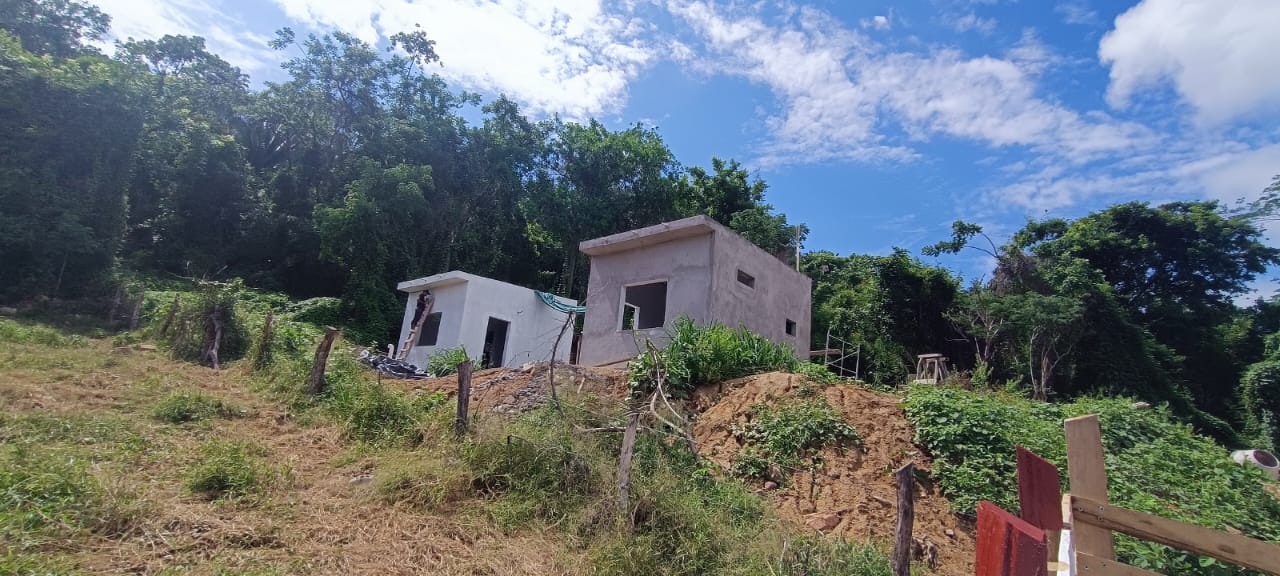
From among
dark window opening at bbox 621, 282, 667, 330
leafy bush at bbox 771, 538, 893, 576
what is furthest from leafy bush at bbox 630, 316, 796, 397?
leafy bush at bbox 771, 538, 893, 576

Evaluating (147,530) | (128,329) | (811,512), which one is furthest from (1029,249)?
(128,329)

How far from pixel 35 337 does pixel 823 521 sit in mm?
14293

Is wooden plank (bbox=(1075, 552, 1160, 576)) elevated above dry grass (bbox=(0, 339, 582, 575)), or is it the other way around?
wooden plank (bbox=(1075, 552, 1160, 576))

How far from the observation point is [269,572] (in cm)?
449

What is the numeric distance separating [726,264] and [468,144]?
654 inches

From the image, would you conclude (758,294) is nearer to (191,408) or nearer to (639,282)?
(639,282)

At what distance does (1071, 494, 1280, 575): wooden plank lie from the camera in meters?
2.30

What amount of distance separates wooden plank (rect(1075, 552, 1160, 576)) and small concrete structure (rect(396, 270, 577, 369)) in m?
14.1

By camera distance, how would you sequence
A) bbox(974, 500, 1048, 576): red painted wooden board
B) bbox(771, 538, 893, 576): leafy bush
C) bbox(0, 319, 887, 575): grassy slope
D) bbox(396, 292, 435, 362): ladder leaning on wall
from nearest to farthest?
bbox(974, 500, 1048, 576): red painted wooden board
bbox(0, 319, 887, 575): grassy slope
bbox(771, 538, 893, 576): leafy bush
bbox(396, 292, 435, 362): ladder leaning on wall

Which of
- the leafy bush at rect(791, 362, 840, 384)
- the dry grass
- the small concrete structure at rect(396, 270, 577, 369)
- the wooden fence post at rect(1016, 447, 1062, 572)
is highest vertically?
the small concrete structure at rect(396, 270, 577, 369)

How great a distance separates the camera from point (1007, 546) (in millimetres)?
2014

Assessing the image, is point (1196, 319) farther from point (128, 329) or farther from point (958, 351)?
point (128, 329)

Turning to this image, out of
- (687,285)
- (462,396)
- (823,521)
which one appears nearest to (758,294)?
(687,285)

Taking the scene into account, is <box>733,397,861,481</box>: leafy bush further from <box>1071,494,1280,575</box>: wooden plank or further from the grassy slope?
<box>1071,494,1280,575</box>: wooden plank
